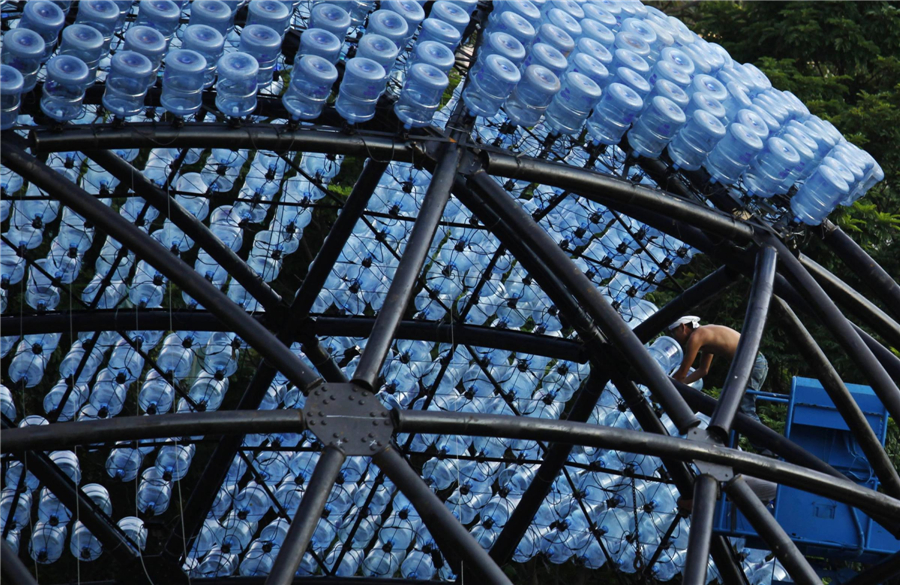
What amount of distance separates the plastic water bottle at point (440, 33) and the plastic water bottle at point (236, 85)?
1.67 metres

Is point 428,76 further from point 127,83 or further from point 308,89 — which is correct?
point 127,83

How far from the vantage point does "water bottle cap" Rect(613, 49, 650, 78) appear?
40.9 feet

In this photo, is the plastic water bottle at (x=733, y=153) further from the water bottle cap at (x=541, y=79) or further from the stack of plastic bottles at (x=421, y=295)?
the water bottle cap at (x=541, y=79)

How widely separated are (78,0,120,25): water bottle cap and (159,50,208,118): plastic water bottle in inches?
25.9

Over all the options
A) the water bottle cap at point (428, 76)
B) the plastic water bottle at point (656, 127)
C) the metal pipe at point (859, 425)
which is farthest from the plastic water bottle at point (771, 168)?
the water bottle cap at point (428, 76)

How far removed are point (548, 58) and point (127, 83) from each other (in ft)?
12.2

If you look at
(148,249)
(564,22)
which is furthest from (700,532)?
(564,22)

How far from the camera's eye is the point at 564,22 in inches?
493

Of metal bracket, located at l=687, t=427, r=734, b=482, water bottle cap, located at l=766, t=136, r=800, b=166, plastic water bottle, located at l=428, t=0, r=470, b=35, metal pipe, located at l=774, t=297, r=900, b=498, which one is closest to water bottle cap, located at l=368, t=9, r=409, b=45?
plastic water bottle, located at l=428, t=0, r=470, b=35

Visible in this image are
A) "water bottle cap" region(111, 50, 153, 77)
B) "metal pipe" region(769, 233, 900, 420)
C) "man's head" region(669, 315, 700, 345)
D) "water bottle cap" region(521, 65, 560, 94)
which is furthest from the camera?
"man's head" region(669, 315, 700, 345)

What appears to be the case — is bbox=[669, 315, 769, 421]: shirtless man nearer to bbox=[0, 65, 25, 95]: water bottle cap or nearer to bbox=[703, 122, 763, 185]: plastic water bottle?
bbox=[703, 122, 763, 185]: plastic water bottle

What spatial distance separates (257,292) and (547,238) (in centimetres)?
549

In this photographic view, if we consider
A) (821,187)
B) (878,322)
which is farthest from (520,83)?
(878,322)

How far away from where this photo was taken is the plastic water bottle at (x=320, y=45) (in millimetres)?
11320
